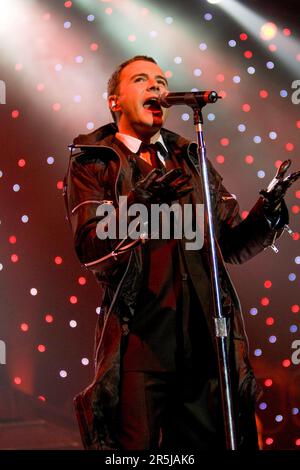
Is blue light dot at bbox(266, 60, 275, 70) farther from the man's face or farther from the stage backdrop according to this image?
the man's face

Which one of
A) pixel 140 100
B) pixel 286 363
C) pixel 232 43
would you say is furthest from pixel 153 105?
pixel 286 363

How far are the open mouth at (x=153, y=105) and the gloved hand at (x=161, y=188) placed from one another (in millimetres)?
506

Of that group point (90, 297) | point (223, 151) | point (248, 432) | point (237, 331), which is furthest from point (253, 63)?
point (248, 432)

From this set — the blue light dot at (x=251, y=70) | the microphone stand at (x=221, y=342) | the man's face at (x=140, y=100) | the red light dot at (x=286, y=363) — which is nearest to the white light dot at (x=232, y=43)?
the blue light dot at (x=251, y=70)

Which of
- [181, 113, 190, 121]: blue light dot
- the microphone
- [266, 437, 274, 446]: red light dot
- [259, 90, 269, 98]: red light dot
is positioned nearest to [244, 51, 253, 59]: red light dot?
[259, 90, 269, 98]: red light dot

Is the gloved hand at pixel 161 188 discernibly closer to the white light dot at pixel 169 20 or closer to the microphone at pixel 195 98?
the microphone at pixel 195 98

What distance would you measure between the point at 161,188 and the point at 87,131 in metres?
1.46

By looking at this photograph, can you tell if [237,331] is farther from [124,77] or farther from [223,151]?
[223,151]

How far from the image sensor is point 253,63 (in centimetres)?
321

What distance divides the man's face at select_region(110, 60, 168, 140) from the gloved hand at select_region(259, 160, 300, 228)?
1.37 ft

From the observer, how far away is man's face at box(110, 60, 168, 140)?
2178 mm

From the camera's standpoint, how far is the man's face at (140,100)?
218cm

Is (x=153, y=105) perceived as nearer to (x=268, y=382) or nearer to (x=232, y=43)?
(x=232, y=43)

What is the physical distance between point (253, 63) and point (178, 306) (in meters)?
1.67
